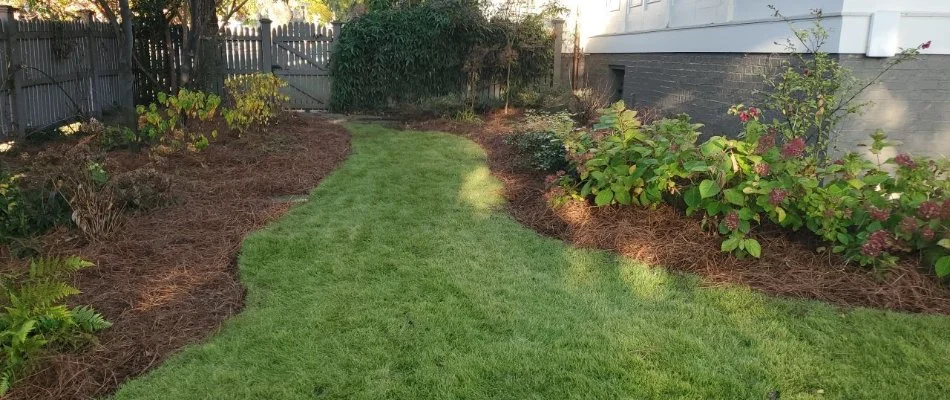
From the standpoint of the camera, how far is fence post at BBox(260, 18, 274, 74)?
498 inches

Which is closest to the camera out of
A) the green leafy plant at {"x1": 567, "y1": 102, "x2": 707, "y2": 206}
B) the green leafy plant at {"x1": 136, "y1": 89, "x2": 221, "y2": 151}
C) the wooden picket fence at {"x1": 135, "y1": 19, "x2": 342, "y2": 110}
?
the green leafy plant at {"x1": 567, "y1": 102, "x2": 707, "y2": 206}

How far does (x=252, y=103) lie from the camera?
8273mm

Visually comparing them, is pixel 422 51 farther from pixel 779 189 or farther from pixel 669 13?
pixel 779 189

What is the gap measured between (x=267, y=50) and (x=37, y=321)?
10768 millimetres

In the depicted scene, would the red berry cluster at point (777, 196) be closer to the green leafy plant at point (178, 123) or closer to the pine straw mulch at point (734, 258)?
the pine straw mulch at point (734, 258)

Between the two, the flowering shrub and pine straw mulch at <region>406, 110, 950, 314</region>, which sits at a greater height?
the flowering shrub

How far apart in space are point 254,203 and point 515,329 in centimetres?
317

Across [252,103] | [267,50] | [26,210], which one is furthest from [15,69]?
[267,50]

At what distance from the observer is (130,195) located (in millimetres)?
4891

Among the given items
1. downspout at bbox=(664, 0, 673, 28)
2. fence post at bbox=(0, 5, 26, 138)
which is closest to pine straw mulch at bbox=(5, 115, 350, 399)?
fence post at bbox=(0, 5, 26, 138)

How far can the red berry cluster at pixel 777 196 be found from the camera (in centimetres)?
379

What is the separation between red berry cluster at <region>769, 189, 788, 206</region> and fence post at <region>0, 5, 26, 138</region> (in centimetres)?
863

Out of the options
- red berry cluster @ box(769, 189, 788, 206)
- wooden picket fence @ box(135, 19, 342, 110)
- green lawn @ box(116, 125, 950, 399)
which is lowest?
green lawn @ box(116, 125, 950, 399)

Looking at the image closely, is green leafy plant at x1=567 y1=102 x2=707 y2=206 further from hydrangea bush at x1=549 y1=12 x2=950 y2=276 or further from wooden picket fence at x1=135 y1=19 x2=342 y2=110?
wooden picket fence at x1=135 y1=19 x2=342 y2=110
